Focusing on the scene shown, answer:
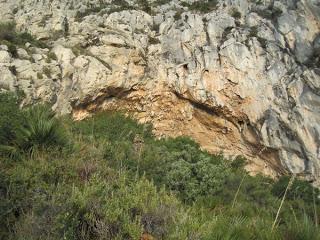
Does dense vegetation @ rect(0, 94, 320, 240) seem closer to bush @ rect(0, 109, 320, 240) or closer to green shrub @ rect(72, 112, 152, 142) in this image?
bush @ rect(0, 109, 320, 240)

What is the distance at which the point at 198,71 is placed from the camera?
19641mm

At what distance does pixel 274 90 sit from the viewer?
19.2m

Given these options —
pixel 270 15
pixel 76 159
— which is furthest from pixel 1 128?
pixel 270 15

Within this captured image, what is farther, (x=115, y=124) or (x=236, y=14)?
(x=236, y=14)

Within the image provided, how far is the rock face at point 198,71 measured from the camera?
18.2 m

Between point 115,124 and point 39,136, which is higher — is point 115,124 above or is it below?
below

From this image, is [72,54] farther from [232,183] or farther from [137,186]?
[137,186]

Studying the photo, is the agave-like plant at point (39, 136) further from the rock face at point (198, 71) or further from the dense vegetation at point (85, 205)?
the rock face at point (198, 71)

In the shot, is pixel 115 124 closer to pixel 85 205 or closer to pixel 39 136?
pixel 39 136

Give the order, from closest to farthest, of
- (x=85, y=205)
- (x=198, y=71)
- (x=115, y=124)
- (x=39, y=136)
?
(x=85, y=205) < (x=39, y=136) < (x=115, y=124) < (x=198, y=71)

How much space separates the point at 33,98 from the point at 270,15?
45.4ft

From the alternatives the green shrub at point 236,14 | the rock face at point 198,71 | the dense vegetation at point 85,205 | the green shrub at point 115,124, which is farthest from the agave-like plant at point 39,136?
the green shrub at point 236,14

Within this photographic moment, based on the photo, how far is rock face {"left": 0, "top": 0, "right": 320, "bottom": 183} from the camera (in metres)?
18.2

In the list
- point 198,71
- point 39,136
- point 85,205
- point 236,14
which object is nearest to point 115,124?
point 198,71
